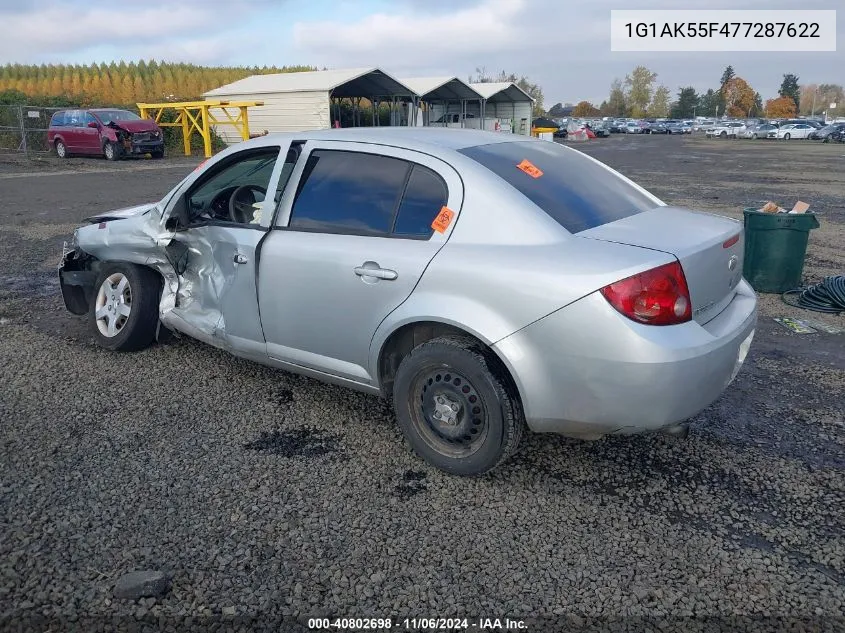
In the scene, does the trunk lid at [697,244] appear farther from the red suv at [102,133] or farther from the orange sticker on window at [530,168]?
the red suv at [102,133]

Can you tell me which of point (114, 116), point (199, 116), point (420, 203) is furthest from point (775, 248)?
point (199, 116)

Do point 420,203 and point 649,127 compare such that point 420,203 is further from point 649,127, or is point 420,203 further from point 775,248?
point 649,127

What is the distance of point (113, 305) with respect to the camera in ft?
17.3

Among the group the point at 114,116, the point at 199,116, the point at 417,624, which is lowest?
the point at 417,624

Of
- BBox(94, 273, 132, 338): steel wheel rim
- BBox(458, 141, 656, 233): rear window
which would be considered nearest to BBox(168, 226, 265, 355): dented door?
BBox(94, 273, 132, 338): steel wheel rim

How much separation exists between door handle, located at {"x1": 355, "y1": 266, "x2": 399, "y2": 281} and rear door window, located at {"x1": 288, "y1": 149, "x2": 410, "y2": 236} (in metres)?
0.21

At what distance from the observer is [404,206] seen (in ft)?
12.0

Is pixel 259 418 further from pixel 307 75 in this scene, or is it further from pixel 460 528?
pixel 307 75

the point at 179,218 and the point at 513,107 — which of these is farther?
the point at 513,107

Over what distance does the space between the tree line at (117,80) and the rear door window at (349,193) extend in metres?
45.2

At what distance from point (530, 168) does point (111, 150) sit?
2529cm

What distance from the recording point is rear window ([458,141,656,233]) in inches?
139

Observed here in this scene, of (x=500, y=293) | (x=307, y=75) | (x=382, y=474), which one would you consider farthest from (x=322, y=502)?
(x=307, y=75)

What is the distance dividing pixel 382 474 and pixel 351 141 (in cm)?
184
